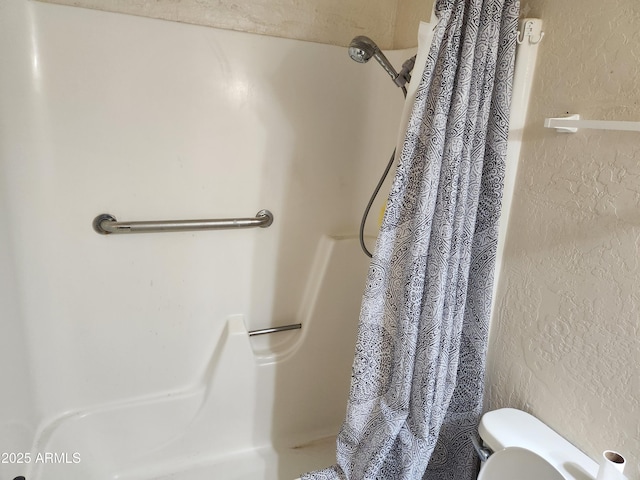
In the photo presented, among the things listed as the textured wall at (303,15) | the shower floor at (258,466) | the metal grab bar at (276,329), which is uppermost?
the textured wall at (303,15)

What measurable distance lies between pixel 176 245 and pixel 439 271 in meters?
0.94

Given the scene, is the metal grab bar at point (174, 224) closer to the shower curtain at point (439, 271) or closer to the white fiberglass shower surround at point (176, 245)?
the white fiberglass shower surround at point (176, 245)

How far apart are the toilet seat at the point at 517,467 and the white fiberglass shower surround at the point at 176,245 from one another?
0.68 metres

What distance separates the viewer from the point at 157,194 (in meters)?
1.39

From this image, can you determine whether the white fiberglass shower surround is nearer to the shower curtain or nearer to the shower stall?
the shower stall

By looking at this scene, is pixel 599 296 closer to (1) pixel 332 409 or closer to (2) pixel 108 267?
(1) pixel 332 409

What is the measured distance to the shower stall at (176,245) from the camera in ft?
4.04

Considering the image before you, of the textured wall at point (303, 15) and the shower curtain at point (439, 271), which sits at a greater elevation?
the textured wall at point (303, 15)

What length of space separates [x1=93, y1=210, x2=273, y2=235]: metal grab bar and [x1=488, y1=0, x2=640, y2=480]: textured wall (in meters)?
0.87

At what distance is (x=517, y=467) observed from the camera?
87cm

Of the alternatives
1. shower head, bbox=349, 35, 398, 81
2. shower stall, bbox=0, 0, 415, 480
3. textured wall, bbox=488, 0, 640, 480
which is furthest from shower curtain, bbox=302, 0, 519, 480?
shower stall, bbox=0, 0, 415, 480

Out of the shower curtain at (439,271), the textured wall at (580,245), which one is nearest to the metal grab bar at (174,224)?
the shower curtain at (439,271)

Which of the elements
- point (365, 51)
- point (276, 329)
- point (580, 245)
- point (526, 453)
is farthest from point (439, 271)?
point (276, 329)

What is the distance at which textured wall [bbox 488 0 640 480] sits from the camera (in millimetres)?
784
